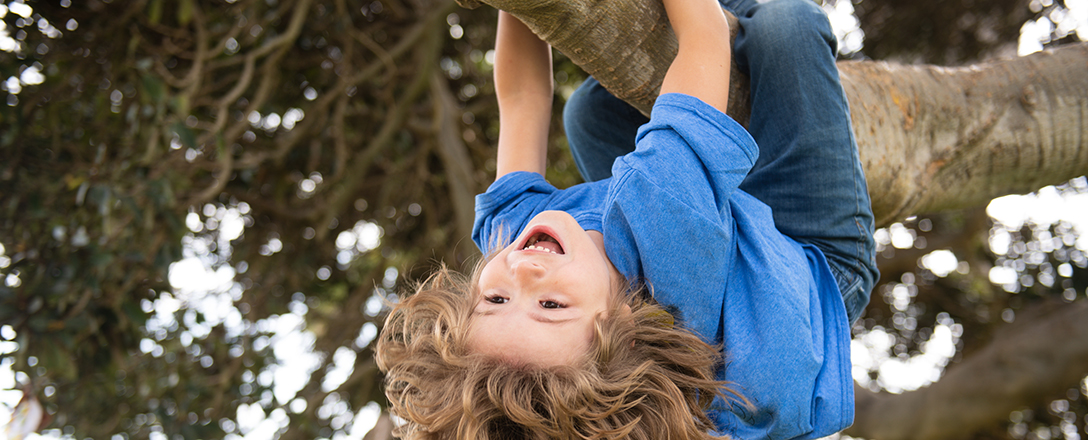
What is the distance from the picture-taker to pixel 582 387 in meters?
1.26

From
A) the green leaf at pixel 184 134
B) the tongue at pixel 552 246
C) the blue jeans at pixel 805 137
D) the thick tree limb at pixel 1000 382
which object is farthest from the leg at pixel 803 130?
the thick tree limb at pixel 1000 382

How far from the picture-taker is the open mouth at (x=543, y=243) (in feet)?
4.48

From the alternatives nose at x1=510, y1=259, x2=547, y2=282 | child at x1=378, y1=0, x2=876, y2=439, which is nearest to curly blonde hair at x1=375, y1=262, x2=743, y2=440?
child at x1=378, y1=0, x2=876, y2=439

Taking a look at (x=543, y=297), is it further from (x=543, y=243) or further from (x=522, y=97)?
(x=522, y=97)

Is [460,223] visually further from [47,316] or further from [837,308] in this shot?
[837,308]

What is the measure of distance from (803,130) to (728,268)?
0.39m

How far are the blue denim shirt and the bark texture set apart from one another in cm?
27

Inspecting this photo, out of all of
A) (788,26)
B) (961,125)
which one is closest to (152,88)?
(788,26)

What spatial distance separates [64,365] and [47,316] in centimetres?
20

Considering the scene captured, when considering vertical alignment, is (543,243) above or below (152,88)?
above

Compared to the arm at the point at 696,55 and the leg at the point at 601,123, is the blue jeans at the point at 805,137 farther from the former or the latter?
the leg at the point at 601,123

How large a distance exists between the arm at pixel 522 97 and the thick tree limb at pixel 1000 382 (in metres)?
3.36

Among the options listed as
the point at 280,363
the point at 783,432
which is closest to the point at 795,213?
the point at 783,432

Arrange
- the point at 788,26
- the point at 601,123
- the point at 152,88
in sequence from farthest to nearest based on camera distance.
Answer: the point at 152,88 < the point at 601,123 < the point at 788,26
